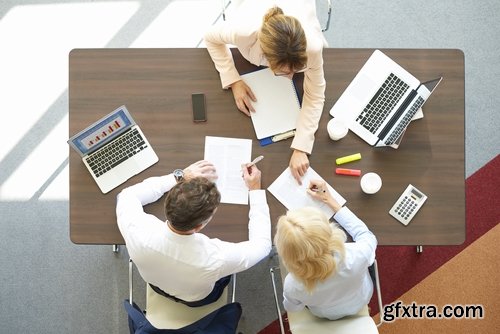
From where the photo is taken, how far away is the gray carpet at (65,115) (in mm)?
2814

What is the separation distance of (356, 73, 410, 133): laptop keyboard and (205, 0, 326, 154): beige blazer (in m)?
0.21

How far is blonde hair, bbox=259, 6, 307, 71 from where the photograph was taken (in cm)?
186

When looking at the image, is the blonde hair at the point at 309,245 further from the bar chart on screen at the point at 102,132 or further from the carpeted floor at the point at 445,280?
the carpeted floor at the point at 445,280

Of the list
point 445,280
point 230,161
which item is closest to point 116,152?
point 230,161

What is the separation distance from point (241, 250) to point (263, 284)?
973mm

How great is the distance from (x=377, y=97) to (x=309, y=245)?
2.76 feet

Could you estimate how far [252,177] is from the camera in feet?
6.70

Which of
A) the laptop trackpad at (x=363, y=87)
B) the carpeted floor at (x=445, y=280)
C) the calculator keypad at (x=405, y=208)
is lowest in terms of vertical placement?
the carpeted floor at (x=445, y=280)

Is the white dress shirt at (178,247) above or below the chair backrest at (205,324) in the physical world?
above

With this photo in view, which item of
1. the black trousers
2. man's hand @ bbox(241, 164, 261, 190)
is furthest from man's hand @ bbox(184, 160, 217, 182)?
the black trousers

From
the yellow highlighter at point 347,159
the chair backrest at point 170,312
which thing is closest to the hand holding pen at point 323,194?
the yellow highlighter at point 347,159

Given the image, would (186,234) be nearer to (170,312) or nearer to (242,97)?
(170,312)

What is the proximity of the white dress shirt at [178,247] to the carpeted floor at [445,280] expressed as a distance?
118 cm

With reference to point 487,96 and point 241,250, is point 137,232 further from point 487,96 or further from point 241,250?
point 487,96
